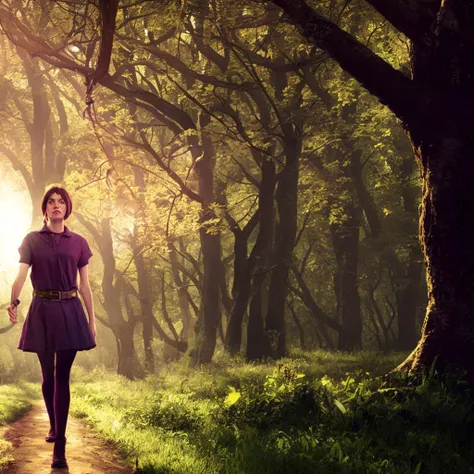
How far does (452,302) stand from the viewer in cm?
870

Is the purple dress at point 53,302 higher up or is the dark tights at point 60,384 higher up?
the purple dress at point 53,302

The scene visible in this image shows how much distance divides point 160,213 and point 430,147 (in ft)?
44.1

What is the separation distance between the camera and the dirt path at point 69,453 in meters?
5.93

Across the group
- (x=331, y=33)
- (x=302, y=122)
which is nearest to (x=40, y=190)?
(x=302, y=122)

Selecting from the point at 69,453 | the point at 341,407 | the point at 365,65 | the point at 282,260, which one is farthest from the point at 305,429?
the point at 282,260

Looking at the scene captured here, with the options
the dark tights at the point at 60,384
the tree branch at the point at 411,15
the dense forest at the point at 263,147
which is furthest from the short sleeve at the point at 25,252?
the tree branch at the point at 411,15

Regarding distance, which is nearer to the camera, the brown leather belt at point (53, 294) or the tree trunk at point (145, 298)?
the brown leather belt at point (53, 294)

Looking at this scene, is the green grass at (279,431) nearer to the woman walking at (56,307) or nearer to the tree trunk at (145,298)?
the woman walking at (56,307)

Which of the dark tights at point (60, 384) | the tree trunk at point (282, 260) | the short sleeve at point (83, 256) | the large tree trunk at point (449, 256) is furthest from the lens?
the tree trunk at point (282, 260)

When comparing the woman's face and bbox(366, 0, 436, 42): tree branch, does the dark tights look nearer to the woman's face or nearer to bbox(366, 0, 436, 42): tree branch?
the woman's face

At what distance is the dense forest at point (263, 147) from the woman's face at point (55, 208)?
2.71m

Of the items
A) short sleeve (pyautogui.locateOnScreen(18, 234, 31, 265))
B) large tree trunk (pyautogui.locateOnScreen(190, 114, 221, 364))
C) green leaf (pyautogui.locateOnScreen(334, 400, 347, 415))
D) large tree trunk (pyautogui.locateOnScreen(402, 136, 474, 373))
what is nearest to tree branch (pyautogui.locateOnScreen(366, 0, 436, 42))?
large tree trunk (pyautogui.locateOnScreen(402, 136, 474, 373))

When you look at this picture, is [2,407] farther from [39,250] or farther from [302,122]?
[302,122]

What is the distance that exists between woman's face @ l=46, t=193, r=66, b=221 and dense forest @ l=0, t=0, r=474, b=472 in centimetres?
271
